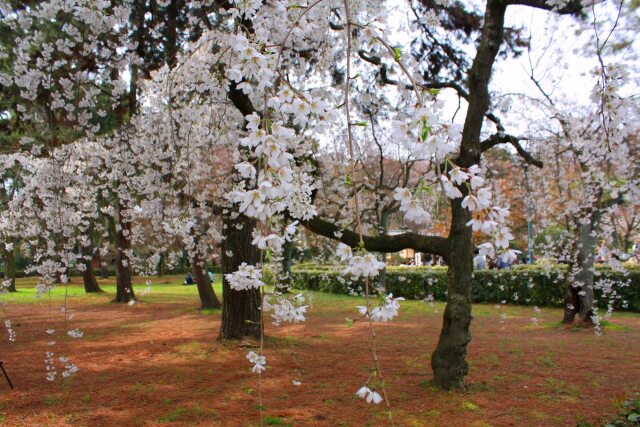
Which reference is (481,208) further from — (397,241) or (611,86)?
(397,241)

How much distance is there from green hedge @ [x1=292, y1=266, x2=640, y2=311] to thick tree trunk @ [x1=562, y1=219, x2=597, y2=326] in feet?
2.42

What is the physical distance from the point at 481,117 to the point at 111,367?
515 cm

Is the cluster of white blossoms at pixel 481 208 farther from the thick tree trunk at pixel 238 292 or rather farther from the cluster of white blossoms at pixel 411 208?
the thick tree trunk at pixel 238 292

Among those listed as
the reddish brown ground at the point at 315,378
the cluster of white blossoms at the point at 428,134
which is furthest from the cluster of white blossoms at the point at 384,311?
the reddish brown ground at the point at 315,378

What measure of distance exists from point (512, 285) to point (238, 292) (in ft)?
28.3

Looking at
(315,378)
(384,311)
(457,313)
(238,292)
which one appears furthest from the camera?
(238,292)

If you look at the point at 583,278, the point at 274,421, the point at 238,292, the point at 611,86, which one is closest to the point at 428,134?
the point at 611,86

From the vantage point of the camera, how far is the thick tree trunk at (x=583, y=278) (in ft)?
26.5

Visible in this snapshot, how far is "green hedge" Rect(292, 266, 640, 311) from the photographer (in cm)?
1088

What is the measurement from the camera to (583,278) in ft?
27.0

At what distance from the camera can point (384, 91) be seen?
7.97 m

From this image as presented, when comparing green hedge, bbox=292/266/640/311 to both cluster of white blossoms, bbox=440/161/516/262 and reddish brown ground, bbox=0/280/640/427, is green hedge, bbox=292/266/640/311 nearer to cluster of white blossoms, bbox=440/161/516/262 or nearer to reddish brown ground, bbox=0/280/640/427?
reddish brown ground, bbox=0/280/640/427

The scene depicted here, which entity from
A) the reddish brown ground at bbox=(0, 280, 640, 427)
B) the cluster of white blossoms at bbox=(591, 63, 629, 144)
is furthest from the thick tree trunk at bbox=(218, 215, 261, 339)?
the cluster of white blossoms at bbox=(591, 63, 629, 144)

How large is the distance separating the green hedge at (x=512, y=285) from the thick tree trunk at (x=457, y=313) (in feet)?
14.1
